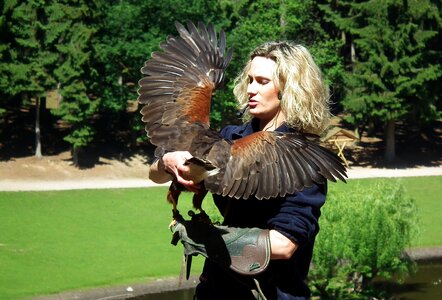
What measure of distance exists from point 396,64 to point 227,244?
102 feet

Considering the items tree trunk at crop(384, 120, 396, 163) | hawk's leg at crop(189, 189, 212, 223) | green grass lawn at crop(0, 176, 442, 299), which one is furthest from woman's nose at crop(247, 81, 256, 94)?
tree trunk at crop(384, 120, 396, 163)

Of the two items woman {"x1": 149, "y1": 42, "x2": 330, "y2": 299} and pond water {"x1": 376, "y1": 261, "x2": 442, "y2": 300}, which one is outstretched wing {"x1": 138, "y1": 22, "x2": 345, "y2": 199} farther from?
pond water {"x1": 376, "y1": 261, "x2": 442, "y2": 300}

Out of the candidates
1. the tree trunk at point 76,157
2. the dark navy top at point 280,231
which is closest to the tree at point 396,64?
the tree trunk at point 76,157

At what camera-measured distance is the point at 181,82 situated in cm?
507

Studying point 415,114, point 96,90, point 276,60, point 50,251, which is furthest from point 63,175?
point 276,60

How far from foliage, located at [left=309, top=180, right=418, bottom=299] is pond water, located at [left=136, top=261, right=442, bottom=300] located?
4.98ft

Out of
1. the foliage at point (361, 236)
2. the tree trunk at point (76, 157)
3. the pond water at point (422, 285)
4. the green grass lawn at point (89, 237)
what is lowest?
the pond water at point (422, 285)

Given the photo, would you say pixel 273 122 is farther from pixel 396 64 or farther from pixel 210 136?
pixel 396 64

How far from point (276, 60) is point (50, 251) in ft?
55.3

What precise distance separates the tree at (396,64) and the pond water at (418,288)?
13942 mm

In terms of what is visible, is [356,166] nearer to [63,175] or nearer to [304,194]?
[63,175]

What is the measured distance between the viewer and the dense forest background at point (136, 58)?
99.6 feet

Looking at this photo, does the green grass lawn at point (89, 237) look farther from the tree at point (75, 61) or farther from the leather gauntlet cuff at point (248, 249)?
the leather gauntlet cuff at point (248, 249)

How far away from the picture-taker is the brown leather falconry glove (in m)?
3.83
